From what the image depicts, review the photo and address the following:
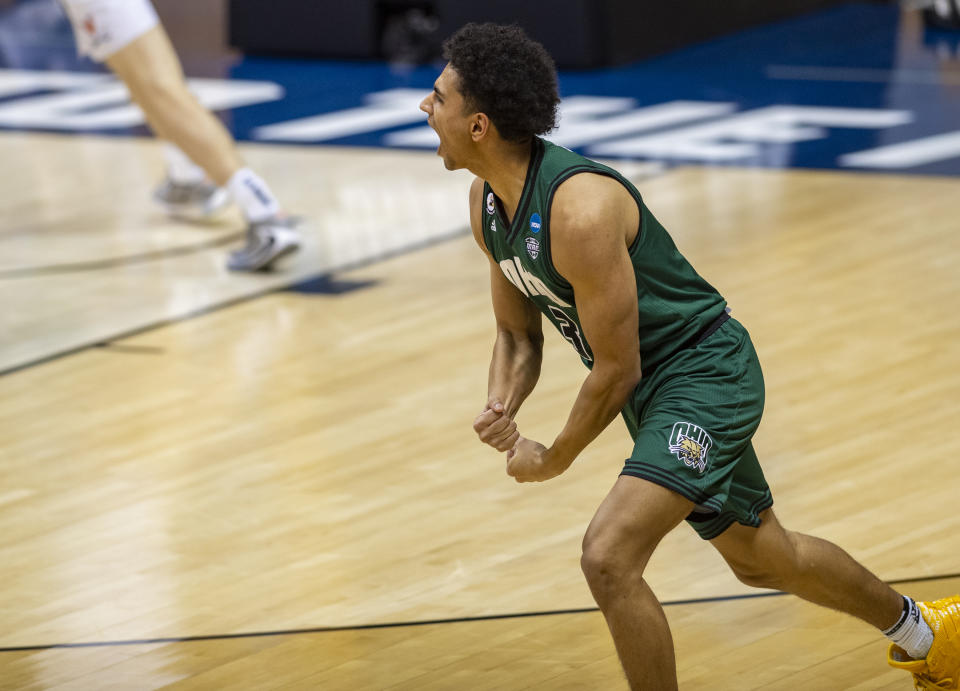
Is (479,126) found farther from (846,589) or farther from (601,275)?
(846,589)

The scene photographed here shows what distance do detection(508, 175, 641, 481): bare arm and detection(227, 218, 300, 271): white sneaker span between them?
11.9 feet

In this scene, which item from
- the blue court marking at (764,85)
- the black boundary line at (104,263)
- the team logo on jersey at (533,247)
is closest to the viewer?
the team logo on jersey at (533,247)

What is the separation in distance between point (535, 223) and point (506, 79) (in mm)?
229

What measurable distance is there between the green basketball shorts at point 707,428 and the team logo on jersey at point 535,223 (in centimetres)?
32

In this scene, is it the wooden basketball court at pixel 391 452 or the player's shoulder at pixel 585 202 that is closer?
the player's shoulder at pixel 585 202

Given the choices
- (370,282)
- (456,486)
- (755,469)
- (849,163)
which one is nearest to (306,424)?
(456,486)

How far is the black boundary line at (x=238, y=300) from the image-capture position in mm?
5422

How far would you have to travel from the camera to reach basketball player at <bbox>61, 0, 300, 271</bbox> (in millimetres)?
6270

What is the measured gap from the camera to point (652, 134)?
849cm

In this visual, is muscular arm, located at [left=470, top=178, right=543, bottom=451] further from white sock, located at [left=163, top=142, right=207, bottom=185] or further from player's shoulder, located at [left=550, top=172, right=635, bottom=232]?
white sock, located at [left=163, top=142, right=207, bottom=185]

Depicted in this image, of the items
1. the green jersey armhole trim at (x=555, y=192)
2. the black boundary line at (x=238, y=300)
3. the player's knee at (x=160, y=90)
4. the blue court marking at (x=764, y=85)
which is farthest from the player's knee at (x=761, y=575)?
the blue court marking at (x=764, y=85)

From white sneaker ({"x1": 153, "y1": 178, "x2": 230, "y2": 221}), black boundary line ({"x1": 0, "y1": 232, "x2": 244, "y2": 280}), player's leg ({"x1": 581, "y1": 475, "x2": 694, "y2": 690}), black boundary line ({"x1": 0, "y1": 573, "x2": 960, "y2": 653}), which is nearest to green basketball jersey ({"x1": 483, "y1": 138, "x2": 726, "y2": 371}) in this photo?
player's leg ({"x1": 581, "y1": 475, "x2": 694, "y2": 690})

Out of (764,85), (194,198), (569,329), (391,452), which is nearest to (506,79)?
(569,329)

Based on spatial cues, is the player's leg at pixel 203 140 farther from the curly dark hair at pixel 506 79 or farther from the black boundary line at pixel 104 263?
the curly dark hair at pixel 506 79
